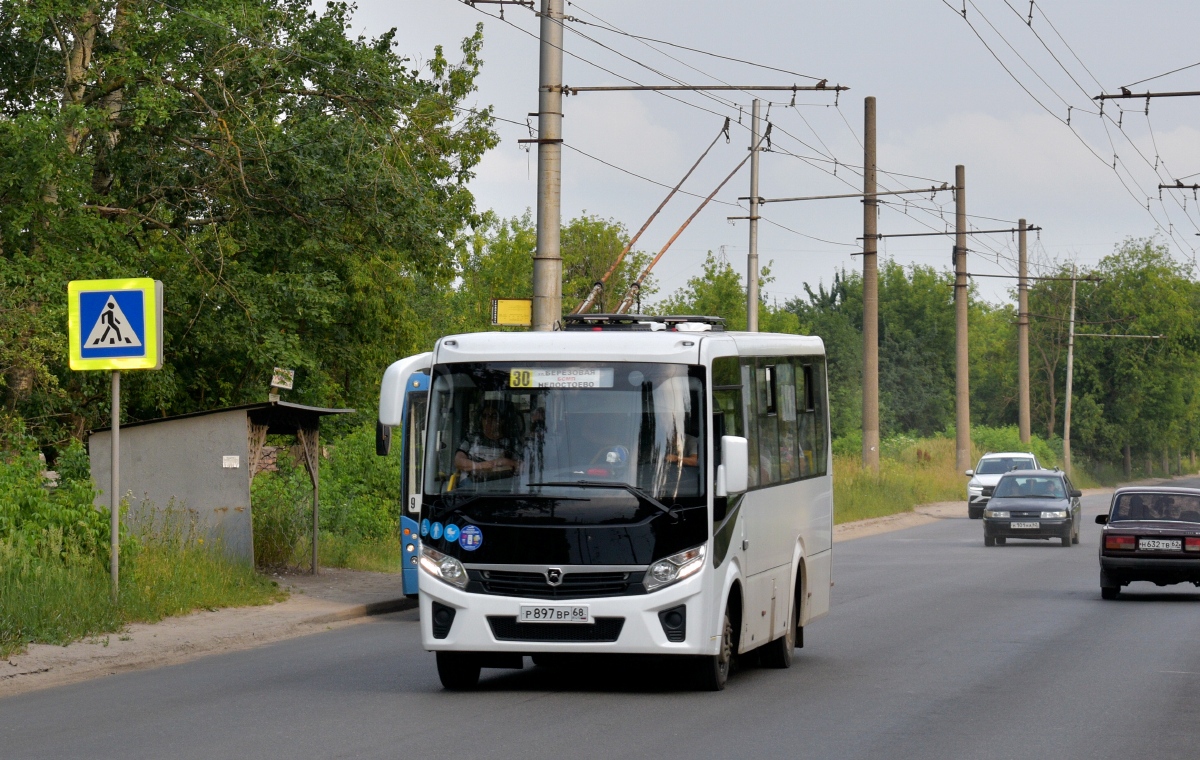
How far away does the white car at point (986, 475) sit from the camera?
4841cm

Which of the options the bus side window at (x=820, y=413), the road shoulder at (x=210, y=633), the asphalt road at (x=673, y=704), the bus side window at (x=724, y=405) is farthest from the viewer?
the bus side window at (x=820, y=413)

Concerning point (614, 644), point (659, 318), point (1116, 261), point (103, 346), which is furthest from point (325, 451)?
point (1116, 261)

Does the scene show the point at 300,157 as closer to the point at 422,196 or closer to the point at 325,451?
the point at 422,196

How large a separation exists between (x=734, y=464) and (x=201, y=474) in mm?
9934

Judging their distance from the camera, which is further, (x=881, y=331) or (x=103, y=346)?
(x=881, y=331)

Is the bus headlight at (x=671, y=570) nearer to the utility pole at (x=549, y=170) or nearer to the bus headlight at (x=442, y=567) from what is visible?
the bus headlight at (x=442, y=567)

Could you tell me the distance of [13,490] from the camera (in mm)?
16812

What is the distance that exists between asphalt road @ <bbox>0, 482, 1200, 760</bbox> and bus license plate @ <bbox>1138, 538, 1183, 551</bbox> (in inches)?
129

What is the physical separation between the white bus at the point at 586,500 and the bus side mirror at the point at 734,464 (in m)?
0.01

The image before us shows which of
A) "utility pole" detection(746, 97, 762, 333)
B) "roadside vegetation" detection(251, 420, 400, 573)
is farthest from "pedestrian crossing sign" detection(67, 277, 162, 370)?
"utility pole" detection(746, 97, 762, 333)

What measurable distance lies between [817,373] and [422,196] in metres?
13.1

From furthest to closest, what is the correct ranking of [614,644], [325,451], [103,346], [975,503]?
1. [975,503]
2. [325,451]
3. [103,346]
4. [614,644]

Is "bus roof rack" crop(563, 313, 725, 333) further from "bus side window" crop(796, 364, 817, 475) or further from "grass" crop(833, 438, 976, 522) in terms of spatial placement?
"grass" crop(833, 438, 976, 522)

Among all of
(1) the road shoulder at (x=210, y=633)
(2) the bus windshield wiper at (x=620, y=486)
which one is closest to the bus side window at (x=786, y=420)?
(2) the bus windshield wiper at (x=620, y=486)
